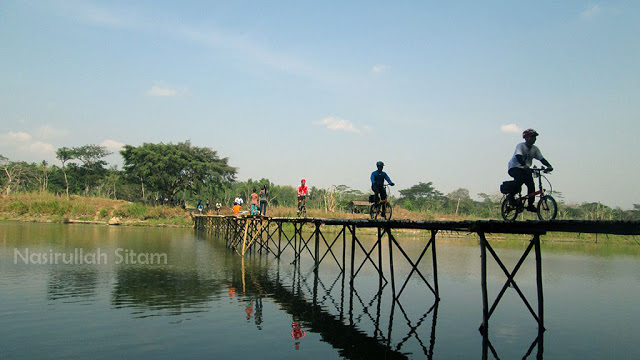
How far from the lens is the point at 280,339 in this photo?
32.0 ft

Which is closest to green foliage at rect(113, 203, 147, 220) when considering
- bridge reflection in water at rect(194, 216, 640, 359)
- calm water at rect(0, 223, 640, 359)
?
calm water at rect(0, 223, 640, 359)

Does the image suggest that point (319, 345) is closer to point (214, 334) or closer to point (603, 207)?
point (214, 334)

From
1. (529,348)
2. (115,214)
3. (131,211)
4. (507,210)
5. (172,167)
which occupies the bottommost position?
(529,348)

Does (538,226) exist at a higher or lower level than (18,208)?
higher

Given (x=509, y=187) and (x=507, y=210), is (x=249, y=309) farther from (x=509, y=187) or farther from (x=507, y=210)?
(x=509, y=187)

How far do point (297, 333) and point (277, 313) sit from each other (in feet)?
6.80

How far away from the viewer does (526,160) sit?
10422mm

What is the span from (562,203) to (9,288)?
74228 mm

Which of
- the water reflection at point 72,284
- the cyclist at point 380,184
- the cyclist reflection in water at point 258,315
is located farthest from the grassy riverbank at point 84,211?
the cyclist at point 380,184

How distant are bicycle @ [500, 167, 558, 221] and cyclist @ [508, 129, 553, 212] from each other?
0.14 metres

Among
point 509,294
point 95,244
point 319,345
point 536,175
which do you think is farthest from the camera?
point 95,244

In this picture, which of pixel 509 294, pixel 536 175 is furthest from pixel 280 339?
pixel 509 294

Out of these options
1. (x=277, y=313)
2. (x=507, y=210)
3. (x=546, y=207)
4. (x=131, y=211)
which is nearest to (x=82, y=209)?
(x=131, y=211)

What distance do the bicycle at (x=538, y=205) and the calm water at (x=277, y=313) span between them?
10.1 feet
